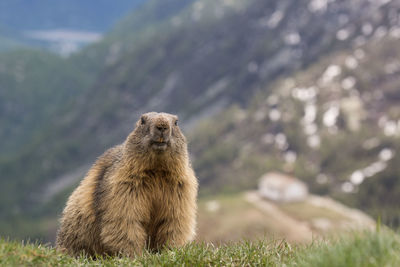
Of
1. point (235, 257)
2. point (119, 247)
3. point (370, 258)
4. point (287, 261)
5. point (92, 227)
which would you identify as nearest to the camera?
point (370, 258)

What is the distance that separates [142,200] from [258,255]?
3391 millimetres

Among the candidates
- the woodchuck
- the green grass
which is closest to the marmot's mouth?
the woodchuck

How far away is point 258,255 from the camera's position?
1103 centimetres

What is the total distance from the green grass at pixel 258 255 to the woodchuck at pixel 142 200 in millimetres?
1705

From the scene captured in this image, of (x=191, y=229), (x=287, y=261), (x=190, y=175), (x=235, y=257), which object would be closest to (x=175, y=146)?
(x=190, y=175)

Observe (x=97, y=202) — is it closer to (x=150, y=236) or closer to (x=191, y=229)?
(x=150, y=236)

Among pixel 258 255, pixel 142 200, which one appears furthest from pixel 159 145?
pixel 258 255

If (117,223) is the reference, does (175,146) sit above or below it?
above

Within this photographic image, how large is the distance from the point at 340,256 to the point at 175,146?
6.13m

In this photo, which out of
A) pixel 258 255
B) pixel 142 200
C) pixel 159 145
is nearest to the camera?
pixel 258 255

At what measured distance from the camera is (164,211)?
13.0 m

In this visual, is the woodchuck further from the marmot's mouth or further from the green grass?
the green grass

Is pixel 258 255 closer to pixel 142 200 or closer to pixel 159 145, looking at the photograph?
pixel 142 200

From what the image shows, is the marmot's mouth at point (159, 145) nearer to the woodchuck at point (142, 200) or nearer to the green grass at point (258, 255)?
the woodchuck at point (142, 200)
